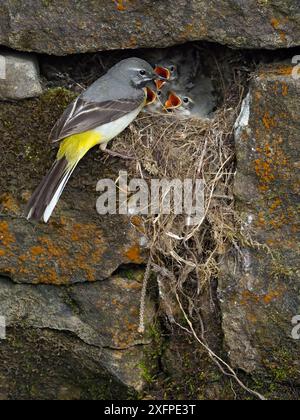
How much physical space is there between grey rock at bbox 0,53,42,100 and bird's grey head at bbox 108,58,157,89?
56cm

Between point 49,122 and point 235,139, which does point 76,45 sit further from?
point 235,139

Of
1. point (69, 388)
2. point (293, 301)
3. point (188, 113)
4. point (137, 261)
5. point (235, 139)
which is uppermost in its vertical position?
point (188, 113)

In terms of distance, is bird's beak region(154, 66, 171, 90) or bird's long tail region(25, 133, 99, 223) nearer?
bird's long tail region(25, 133, 99, 223)

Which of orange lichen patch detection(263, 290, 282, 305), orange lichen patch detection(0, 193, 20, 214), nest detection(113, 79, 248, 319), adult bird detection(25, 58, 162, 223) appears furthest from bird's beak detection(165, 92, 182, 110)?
orange lichen patch detection(263, 290, 282, 305)

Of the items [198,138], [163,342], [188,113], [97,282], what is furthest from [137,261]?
[188,113]

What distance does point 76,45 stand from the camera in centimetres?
482

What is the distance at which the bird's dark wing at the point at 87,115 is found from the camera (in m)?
4.76

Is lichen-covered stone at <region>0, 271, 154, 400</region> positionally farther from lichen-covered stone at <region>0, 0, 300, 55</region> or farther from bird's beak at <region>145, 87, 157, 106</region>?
lichen-covered stone at <region>0, 0, 300, 55</region>

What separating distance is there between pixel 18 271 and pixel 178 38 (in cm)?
188

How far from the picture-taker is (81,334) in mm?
5227

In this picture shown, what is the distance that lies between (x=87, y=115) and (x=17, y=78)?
0.51 meters

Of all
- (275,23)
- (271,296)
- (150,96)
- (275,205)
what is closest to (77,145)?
(150,96)

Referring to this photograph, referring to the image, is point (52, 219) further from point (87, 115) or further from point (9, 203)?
point (87, 115)

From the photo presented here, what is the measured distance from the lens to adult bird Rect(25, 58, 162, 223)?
4727mm
